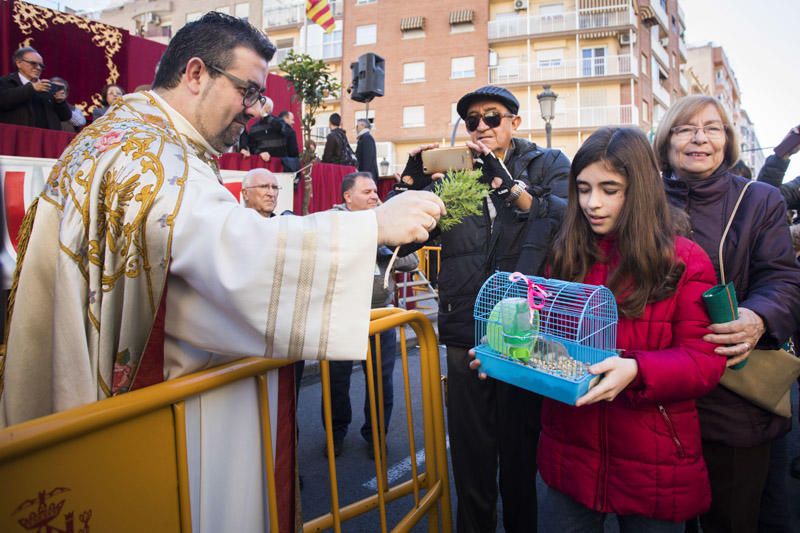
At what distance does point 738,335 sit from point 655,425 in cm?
43

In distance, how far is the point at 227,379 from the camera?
4.40ft

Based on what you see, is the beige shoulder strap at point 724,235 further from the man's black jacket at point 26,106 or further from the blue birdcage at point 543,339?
the man's black jacket at point 26,106

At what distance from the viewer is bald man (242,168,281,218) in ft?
14.5

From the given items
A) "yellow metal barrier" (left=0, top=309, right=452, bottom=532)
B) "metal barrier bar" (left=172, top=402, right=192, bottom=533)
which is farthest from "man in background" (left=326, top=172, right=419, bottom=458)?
"metal barrier bar" (left=172, top=402, right=192, bottom=533)

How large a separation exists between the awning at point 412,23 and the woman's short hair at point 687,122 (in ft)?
105

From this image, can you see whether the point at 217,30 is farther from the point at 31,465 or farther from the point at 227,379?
the point at 31,465

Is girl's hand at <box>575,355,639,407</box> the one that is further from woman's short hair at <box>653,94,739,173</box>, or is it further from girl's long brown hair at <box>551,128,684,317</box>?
woman's short hair at <box>653,94,739,173</box>

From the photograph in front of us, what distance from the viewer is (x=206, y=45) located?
1542 mm

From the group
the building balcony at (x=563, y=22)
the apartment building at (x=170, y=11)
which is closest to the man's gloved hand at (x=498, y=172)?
the building balcony at (x=563, y=22)

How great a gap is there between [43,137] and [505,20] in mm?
30118

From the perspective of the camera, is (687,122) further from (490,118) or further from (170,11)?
(170,11)

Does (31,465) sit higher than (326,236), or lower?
lower

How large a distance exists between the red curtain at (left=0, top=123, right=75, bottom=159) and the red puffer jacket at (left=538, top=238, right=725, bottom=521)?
21.1ft

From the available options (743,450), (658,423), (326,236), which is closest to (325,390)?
(326,236)
